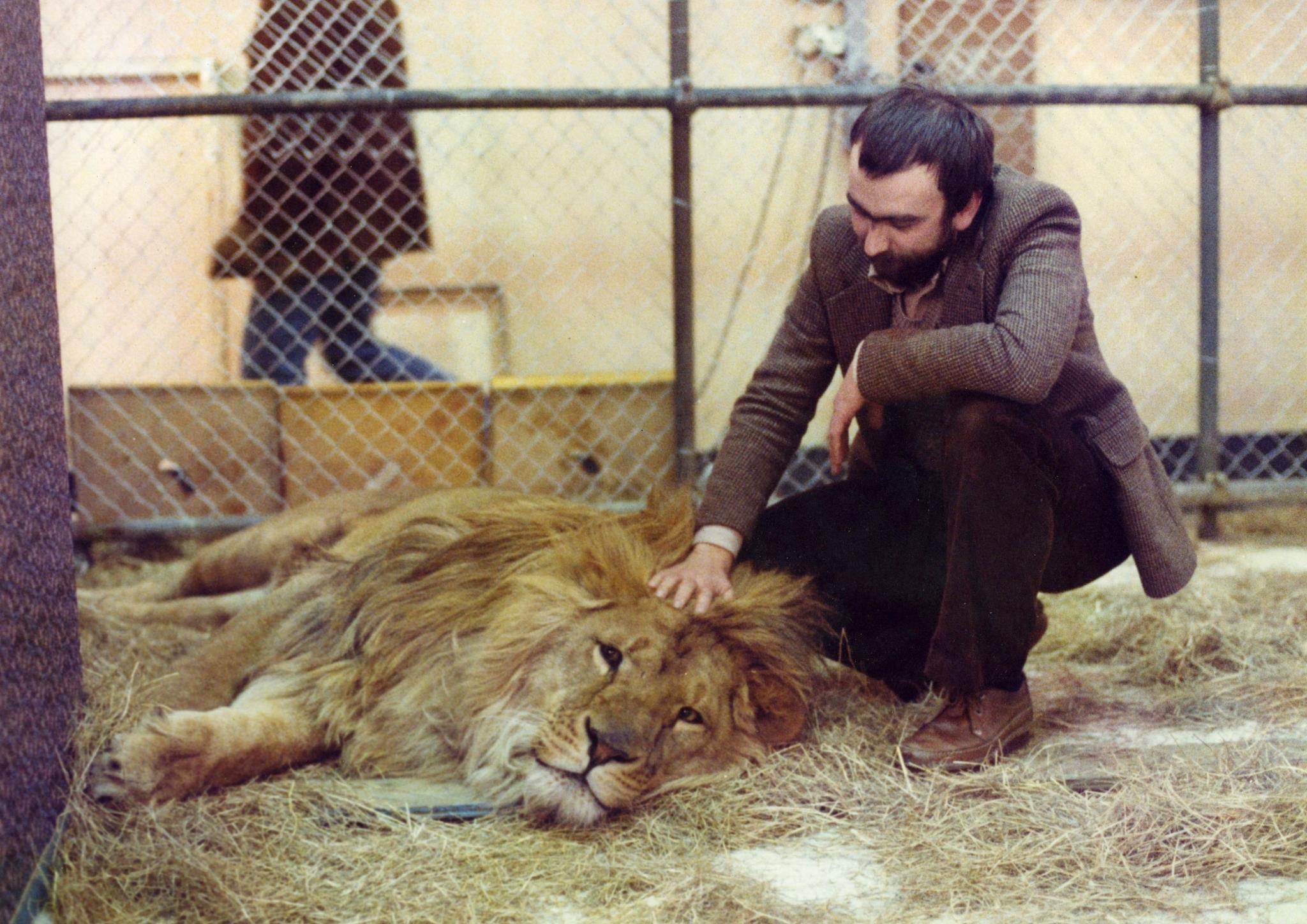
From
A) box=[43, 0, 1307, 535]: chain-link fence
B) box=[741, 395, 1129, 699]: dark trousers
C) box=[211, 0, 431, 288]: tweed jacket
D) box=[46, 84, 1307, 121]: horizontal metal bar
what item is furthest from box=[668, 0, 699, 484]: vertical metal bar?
box=[741, 395, 1129, 699]: dark trousers

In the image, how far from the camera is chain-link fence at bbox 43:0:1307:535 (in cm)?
421

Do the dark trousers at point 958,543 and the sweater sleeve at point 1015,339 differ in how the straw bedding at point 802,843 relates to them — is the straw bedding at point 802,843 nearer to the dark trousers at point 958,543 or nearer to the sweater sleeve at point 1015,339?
the dark trousers at point 958,543

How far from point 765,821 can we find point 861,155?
1180 millimetres

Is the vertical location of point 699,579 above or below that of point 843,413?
below

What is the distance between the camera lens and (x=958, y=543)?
227cm

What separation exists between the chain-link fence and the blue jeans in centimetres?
1

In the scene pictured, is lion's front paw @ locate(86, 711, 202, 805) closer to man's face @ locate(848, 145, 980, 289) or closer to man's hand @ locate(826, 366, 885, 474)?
man's hand @ locate(826, 366, 885, 474)

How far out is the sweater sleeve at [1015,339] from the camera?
216 cm

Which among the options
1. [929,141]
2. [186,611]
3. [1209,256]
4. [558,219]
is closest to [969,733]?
[929,141]

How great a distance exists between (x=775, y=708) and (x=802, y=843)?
1.05 feet

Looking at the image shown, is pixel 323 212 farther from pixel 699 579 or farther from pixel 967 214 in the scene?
pixel 967 214

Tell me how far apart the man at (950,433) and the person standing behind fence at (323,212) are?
7.56 ft

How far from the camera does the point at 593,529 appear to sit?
243 centimetres

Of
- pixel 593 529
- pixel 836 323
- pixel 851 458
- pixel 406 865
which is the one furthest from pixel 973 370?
pixel 406 865
